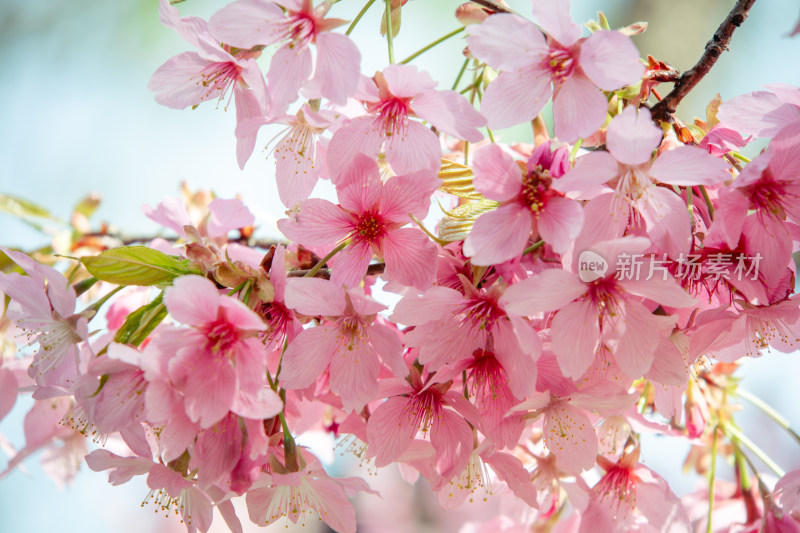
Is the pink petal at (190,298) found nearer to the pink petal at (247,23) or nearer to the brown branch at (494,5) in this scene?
the pink petal at (247,23)

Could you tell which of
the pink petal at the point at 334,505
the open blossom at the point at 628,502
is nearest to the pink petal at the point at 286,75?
the pink petal at the point at 334,505

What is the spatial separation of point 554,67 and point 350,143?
22cm

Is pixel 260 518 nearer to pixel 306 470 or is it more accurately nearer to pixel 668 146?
pixel 306 470

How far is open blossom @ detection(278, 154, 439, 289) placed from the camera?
2.09 ft

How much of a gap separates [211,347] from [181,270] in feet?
0.42

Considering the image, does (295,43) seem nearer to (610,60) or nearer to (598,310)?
(610,60)

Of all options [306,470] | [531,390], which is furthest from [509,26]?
[306,470]

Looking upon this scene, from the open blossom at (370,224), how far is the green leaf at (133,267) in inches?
5.3

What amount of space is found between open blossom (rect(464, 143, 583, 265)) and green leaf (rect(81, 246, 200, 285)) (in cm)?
30

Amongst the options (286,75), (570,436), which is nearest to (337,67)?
(286,75)

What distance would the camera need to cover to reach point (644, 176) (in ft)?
1.96

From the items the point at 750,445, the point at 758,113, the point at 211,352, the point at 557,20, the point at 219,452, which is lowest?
the point at 750,445

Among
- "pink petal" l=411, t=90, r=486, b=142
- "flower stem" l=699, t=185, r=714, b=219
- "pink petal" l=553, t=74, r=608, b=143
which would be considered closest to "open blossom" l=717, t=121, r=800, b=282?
"flower stem" l=699, t=185, r=714, b=219

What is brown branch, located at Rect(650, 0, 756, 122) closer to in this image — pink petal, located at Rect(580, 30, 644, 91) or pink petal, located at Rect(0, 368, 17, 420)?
pink petal, located at Rect(580, 30, 644, 91)
